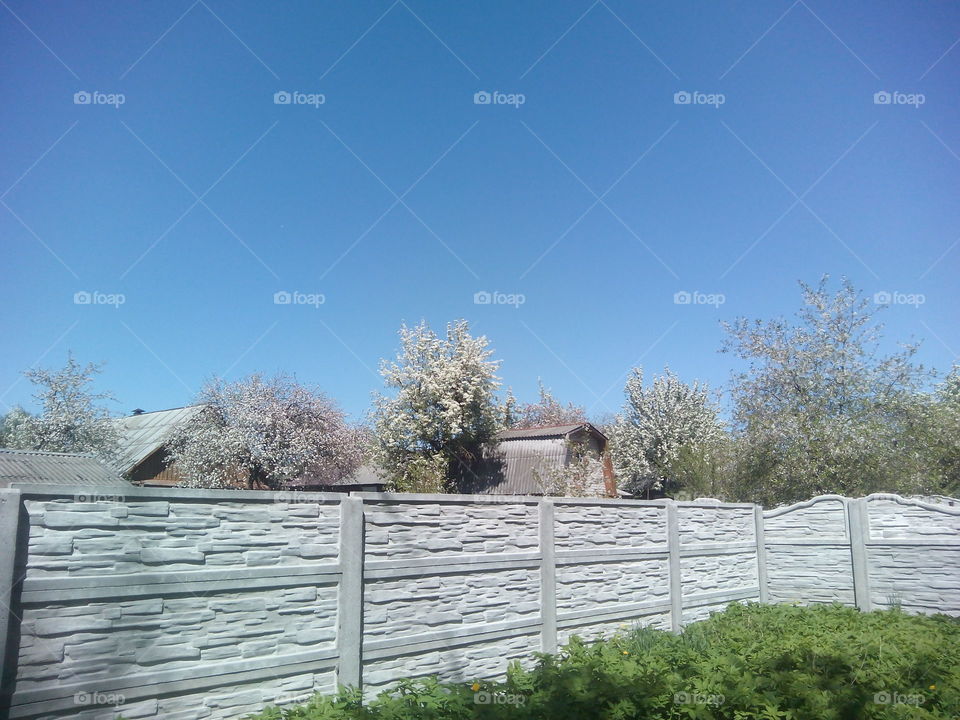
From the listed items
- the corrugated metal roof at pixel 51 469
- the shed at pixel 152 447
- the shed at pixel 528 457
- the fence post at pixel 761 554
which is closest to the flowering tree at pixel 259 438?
the shed at pixel 152 447

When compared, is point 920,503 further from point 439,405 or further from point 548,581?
point 439,405

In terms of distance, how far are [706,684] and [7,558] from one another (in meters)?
4.93

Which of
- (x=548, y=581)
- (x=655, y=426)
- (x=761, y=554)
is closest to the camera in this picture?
(x=548, y=581)

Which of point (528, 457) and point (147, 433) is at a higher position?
point (147, 433)

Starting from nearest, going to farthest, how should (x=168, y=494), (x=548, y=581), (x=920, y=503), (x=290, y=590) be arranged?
(x=168, y=494) < (x=290, y=590) < (x=548, y=581) < (x=920, y=503)

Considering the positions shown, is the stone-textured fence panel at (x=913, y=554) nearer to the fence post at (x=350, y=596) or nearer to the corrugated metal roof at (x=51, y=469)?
the fence post at (x=350, y=596)

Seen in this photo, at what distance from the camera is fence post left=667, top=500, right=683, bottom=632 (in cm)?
888

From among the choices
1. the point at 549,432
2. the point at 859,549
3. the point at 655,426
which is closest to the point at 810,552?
the point at 859,549

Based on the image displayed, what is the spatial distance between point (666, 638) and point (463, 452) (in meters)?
20.9

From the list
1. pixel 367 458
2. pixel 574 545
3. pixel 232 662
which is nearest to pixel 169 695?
pixel 232 662

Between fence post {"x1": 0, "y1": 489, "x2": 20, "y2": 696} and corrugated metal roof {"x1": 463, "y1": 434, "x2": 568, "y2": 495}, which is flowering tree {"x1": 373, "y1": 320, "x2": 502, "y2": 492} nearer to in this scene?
corrugated metal roof {"x1": 463, "y1": 434, "x2": 568, "y2": 495}

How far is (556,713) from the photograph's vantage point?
16.6 feet

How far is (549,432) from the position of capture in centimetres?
2812

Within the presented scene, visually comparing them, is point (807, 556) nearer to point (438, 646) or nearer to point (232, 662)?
point (438, 646)
